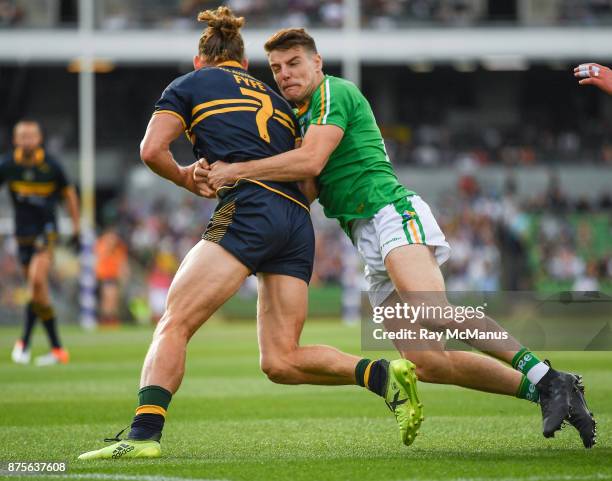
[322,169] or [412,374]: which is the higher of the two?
[322,169]

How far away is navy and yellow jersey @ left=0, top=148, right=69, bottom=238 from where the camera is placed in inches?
567

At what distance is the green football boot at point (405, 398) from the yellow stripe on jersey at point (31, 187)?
8864 millimetres

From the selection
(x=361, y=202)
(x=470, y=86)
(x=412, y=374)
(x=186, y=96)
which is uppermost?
(x=470, y=86)

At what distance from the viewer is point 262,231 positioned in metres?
6.56

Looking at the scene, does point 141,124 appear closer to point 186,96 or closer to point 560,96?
point 560,96

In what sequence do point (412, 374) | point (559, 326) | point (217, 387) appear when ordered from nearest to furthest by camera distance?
point (412, 374)
point (559, 326)
point (217, 387)

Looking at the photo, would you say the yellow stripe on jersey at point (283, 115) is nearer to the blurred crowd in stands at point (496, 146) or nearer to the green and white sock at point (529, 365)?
the green and white sock at point (529, 365)

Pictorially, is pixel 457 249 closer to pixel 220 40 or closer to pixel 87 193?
pixel 87 193

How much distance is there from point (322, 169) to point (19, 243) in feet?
28.2

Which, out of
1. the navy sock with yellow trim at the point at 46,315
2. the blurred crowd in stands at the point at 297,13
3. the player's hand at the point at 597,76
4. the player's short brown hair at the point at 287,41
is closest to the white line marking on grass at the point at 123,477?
the player's short brown hair at the point at 287,41

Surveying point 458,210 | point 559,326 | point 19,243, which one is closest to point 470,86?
point 458,210

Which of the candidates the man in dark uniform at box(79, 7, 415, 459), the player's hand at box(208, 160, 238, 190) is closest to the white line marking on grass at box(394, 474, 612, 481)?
the man in dark uniform at box(79, 7, 415, 459)

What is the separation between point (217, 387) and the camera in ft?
37.4

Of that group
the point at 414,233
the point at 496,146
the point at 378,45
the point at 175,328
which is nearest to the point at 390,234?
the point at 414,233
